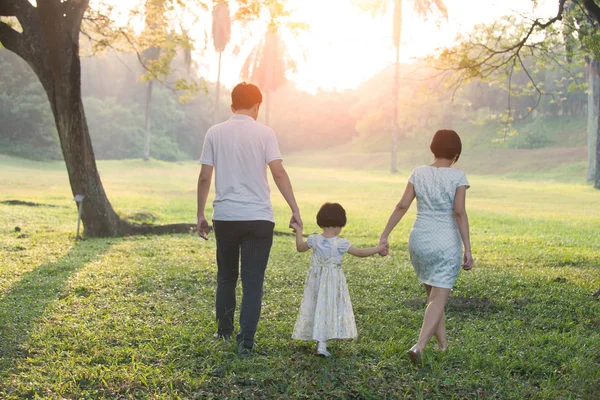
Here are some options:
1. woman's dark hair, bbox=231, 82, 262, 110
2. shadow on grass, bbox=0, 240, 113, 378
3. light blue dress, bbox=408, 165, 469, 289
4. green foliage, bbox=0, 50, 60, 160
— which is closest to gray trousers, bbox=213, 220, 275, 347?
woman's dark hair, bbox=231, 82, 262, 110

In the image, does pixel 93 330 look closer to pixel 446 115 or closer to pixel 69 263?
pixel 69 263

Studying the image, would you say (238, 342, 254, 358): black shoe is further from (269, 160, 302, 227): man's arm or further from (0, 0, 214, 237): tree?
(0, 0, 214, 237): tree

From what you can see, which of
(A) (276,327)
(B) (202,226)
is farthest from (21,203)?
(B) (202,226)

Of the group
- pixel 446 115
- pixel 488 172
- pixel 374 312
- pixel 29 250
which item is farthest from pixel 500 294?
pixel 446 115

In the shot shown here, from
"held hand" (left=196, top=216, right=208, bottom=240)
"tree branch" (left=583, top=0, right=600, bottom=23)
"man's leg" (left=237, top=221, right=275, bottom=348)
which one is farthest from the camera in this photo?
"tree branch" (left=583, top=0, right=600, bottom=23)

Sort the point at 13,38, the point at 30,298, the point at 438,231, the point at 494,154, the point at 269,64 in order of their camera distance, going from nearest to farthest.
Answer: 1. the point at 438,231
2. the point at 30,298
3. the point at 13,38
4. the point at 269,64
5. the point at 494,154

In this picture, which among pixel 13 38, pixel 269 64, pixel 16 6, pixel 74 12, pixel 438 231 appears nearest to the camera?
pixel 438 231

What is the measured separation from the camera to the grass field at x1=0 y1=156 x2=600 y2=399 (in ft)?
14.1

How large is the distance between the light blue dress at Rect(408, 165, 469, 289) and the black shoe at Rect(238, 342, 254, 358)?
1.38 meters

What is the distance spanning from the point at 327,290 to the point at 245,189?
0.94m

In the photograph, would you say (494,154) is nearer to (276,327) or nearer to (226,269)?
(276,327)

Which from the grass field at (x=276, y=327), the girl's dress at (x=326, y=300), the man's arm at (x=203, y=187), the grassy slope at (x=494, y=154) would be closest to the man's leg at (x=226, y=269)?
the man's arm at (x=203, y=187)

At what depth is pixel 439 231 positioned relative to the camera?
4.74 m

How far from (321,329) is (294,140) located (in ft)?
285
